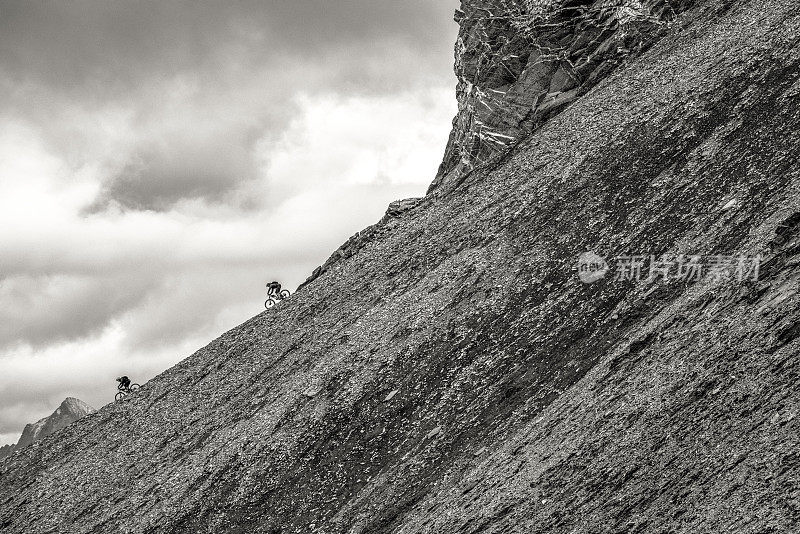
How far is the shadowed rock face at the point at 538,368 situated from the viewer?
16734 mm

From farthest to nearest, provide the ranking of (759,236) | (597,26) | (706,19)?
(597,26) → (706,19) → (759,236)

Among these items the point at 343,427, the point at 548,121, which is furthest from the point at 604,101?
the point at 343,427

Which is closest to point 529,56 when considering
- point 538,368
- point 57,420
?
point 538,368

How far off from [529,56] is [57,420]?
14213 centimetres

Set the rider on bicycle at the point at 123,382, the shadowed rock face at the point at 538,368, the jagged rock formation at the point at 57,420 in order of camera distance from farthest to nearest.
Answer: the jagged rock formation at the point at 57,420
the rider on bicycle at the point at 123,382
the shadowed rock face at the point at 538,368

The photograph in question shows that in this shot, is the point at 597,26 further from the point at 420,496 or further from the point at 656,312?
the point at 420,496

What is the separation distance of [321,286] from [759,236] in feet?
86.4

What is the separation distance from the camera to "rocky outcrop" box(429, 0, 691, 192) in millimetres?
50688

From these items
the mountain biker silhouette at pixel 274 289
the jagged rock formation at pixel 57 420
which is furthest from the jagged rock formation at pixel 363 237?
the jagged rock formation at pixel 57 420

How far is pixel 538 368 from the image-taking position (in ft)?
79.2

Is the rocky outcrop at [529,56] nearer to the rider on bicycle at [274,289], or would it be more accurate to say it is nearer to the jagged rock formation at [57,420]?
the rider on bicycle at [274,289]

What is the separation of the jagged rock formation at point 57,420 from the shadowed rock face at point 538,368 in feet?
384

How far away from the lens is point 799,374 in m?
15.9

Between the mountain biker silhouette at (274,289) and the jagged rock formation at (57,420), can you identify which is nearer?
the mountain biker silhouette at (274,289)
